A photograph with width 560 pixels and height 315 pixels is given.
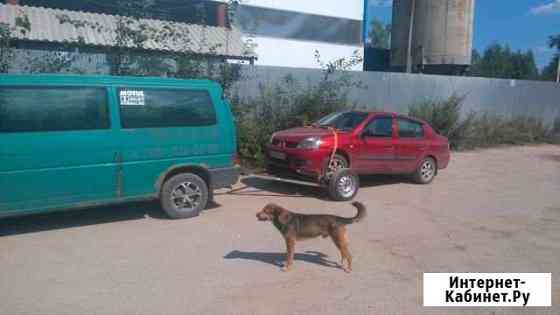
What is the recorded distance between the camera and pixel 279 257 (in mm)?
5582

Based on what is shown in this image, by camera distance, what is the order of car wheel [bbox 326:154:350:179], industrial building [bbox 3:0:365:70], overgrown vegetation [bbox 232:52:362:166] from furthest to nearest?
industrial building [bbox 3:0:365:70] → overgrown vegetation [bbox 232:52:362:166] → car wheel [bbox 326:154:350:179]

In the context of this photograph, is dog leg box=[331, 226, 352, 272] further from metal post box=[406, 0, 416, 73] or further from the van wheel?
metal post box=[406, 0, 416, 73]

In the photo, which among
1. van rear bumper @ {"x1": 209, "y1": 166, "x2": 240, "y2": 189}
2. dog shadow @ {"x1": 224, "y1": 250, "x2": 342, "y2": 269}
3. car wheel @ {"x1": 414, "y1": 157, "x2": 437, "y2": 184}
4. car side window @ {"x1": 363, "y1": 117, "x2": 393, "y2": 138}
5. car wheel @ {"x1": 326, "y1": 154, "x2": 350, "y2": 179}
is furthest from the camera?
car wheel @ {"x1": 414, "y1": 157, "x2": 437, "y2": 184}

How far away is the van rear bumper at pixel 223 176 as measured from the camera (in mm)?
7285

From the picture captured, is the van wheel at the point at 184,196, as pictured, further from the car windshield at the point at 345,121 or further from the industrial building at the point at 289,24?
the industrial building at the point at 289,24

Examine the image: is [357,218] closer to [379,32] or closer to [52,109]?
[52,109]

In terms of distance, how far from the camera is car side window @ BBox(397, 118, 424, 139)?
9844 millimetres

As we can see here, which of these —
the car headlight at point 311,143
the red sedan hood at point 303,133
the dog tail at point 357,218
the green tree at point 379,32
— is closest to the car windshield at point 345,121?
the red sedan hood at point 303,133

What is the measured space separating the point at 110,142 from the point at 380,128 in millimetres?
5224

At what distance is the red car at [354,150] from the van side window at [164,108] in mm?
1986

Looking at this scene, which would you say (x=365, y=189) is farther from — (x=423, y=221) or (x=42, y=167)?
(x=42, y=167)

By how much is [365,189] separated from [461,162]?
17.6 feet

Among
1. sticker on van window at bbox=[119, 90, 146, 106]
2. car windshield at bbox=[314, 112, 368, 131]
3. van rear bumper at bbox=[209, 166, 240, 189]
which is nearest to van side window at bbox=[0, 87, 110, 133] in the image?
sticker on van window at bbox=[119, 90, 146, 106]

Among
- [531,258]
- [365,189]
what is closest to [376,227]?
[531,258]
